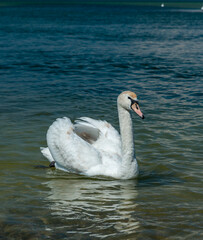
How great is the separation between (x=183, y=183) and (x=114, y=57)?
16.3 meters

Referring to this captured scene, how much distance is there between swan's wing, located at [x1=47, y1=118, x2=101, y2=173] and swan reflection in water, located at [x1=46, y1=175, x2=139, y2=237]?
0.94ft

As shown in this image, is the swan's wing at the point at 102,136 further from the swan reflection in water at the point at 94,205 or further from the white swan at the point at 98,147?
the swan reflection in water at the point at 94,205

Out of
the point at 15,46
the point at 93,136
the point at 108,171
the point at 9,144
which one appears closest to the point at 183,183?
the point at 108,171

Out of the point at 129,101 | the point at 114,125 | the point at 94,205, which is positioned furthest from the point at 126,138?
the point at 114,125

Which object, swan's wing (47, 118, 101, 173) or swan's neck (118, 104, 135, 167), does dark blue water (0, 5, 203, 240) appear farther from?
swan's neck (118, 104, 135, 167)

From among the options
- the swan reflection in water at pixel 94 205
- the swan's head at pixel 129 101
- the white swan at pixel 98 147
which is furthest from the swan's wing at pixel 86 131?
the swan's head at pixel 129 101

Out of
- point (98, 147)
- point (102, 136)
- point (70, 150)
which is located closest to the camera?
point (70, 150)

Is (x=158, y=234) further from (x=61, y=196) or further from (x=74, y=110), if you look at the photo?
(x=74, y=110)

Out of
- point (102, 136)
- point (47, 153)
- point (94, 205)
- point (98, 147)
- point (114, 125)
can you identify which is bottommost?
point (94, 205)

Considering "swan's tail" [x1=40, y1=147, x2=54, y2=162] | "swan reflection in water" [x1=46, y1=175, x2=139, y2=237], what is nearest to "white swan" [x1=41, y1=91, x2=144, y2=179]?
"swan's tail" [x1=40, y1=147, x2=54, y2=162]

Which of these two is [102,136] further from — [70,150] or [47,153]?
[47,153]

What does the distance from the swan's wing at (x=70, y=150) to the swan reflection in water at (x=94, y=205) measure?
0.94 ft

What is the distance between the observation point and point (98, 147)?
815 cm

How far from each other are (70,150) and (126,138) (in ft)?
3.47
